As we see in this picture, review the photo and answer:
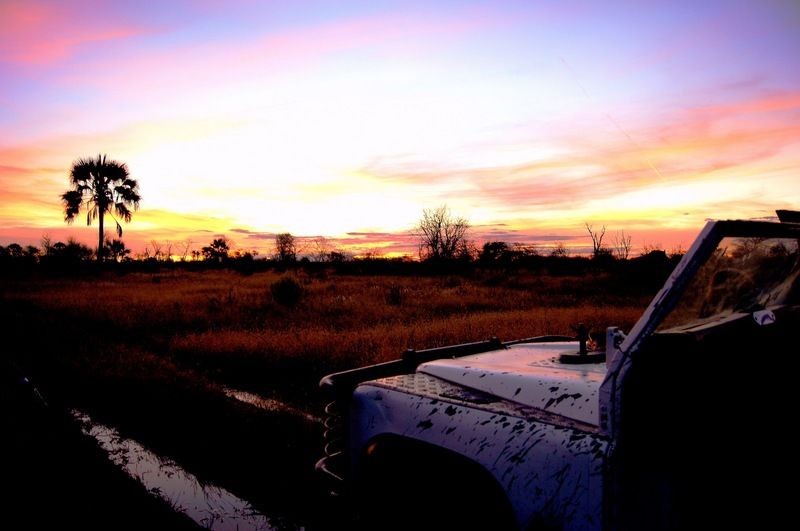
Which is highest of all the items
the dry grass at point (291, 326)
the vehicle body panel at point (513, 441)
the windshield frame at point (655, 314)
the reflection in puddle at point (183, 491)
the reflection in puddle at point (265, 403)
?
the windshield frame at point (655, 314)

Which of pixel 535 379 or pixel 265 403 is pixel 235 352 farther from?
pixel 535 379

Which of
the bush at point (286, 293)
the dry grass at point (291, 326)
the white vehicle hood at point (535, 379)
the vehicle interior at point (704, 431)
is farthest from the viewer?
the bush at point (286, 293)

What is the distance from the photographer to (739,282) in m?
1.95

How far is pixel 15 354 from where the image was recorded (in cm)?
926

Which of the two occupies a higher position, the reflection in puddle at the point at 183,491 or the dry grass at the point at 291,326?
the dry grass at the point at 291,326

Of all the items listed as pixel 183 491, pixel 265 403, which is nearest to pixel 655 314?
pixel 183 491

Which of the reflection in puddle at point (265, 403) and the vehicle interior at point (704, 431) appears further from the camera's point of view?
the reflection in puddle at point (265, 403)

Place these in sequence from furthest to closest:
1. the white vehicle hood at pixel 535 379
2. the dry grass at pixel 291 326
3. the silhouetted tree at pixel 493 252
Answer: the silhouetted tree at pixel 493 252
the dry grass at pixel 291 326
the white vehicle hood at pixel 535 379

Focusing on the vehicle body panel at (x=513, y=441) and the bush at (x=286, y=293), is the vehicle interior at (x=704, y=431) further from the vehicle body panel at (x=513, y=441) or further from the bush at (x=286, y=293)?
the bush at (x=286, y=293)

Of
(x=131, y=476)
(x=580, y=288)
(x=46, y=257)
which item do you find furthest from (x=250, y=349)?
(x=46, y=257)

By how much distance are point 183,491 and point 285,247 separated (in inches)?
2333

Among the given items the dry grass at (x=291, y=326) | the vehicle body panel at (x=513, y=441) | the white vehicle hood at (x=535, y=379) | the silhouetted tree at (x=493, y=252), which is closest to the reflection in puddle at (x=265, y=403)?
the dry grass at (x=291, y=326)

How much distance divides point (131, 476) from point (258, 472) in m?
0.96

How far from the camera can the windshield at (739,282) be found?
1.75 m
